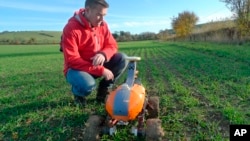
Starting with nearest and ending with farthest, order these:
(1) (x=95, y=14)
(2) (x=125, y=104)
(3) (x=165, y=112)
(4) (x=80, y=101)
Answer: (2) (x=125, y=104) < (1) (x=95, y=14) < (3) (x=165, y=112) < (4) (x=80, y=101)

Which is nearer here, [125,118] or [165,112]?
[125,118]

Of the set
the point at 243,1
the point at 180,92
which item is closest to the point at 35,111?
the point at 180,92

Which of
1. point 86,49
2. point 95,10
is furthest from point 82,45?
point 95,10

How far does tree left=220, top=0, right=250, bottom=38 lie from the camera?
2756cm

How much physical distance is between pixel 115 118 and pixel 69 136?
0.81 metres

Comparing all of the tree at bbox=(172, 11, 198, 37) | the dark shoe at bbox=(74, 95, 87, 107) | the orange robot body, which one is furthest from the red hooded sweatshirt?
the tree at bbox=(172, 11, 198, 37)

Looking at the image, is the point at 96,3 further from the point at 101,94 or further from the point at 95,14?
the point at 101,94

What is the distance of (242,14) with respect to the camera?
29.1m

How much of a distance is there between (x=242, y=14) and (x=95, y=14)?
28.4 metres

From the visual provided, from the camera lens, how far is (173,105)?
503 centimetres

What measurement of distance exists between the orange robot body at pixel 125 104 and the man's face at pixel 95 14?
1557 mm

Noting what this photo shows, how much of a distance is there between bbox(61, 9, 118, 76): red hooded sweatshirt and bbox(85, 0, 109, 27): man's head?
0.15m

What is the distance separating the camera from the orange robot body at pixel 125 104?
3221 mm

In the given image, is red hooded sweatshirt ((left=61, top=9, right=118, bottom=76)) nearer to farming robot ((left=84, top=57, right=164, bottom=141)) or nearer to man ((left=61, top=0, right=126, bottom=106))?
man ((left=61, top=0, right=126, bottom=106))
